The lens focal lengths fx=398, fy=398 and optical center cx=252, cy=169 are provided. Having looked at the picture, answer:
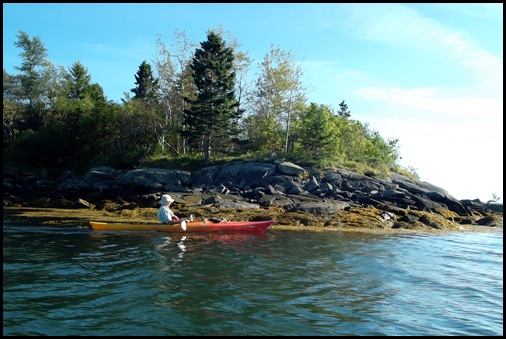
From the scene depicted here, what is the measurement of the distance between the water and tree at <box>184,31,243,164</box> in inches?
637

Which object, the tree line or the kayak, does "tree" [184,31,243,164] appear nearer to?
the tree line

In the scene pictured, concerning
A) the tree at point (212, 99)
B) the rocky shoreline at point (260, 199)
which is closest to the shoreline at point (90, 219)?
the rocky shoreline at point (260, 199)

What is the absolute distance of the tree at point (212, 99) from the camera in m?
28.7

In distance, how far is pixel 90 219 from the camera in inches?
670

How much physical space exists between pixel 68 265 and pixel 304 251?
6410 millimetres

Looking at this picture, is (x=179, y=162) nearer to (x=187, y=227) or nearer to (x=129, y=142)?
(x=129, y=142)

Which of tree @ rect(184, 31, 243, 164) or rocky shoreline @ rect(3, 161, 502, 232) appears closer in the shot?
rocky shoreline @ rect(3, 161, 502, 232)

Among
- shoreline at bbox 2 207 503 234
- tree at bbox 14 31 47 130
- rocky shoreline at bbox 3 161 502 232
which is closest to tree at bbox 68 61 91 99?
tree at bbox 14 31 47 130

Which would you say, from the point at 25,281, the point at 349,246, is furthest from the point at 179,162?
the point at 25,281

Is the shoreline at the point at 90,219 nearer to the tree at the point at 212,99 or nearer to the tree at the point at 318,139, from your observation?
the tree at the point at 318,139

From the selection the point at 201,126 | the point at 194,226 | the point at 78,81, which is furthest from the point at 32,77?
the point at 194,226

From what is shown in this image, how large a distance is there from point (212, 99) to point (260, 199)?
35.5 feet

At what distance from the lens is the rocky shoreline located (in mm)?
18016

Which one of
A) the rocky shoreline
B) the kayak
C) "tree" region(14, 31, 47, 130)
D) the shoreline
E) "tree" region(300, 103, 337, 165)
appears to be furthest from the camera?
"tree" region(14, 31, 47, 130)
